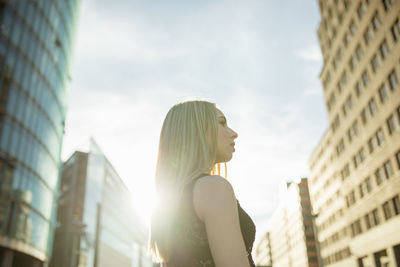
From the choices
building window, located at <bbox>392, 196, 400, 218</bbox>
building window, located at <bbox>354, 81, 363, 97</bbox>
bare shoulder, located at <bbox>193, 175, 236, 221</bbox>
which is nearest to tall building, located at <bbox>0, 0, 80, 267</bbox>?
bare shoulder, located at <bbox>193, 175, 236, 221</bbox>

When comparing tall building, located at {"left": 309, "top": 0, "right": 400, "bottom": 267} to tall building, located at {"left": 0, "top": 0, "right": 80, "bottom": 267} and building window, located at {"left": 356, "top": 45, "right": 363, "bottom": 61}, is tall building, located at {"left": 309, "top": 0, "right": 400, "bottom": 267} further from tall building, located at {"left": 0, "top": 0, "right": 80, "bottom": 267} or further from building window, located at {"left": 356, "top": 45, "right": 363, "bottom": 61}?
tall building, located at {"left": 0, "top": 0, "right": 80, "bottom": 267}

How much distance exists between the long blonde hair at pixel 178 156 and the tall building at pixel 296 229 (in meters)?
89.1

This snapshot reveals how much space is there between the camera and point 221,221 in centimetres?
138

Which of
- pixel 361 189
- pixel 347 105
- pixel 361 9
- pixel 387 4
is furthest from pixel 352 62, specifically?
pixel 361 189

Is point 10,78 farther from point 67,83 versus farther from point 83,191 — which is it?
point 83,191

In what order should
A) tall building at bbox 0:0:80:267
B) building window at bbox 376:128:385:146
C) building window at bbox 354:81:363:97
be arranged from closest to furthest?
tall building at bbox 0:0:80:267 < building window at bbox 376:128:385:146 < building window at bbox 354:81:363:97

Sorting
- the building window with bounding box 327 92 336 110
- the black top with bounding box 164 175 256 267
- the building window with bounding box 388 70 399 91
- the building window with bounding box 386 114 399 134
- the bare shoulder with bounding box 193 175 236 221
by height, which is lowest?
the black top with bounding box 164 175 256 267

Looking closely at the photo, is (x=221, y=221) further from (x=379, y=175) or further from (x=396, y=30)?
(x=379, y=175)

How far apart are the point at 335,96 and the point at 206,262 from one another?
4190 centimetres

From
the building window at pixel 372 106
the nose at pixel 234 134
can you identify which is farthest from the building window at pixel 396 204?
the nose at pixel 234 134

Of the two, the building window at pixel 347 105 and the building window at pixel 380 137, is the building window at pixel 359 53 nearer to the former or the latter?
the building window at pixel 347 105

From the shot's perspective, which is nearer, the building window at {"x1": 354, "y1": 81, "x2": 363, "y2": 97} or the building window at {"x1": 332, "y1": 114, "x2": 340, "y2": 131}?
the building window at {"x1": 354, "y1": 81, "x2": 363, "y2": 97}

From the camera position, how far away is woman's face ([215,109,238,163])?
6.29ft

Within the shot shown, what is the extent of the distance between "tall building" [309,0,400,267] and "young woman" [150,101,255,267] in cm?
1996
